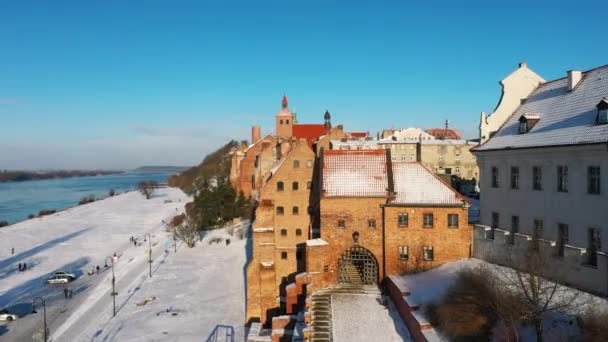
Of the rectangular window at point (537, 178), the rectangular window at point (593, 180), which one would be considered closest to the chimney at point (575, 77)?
the rectangular window at point (537, 178)

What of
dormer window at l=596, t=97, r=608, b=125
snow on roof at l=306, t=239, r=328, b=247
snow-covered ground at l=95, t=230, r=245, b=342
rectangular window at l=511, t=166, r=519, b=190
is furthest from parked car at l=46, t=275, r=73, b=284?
dormer window at l=596, t=97, r=608, b=125

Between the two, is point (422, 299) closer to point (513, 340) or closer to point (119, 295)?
point (513, 340)

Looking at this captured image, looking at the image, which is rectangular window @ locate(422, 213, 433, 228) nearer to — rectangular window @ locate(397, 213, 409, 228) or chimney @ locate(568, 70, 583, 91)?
rectangular window @ locate(397, 213, 409, 228)

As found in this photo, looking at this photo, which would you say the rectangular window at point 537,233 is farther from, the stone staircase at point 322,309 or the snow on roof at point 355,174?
the stone staircase at point 322,309

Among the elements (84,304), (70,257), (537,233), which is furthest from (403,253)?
(70,257)

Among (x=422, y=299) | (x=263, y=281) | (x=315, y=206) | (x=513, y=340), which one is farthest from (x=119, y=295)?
(x=513, y=340)
